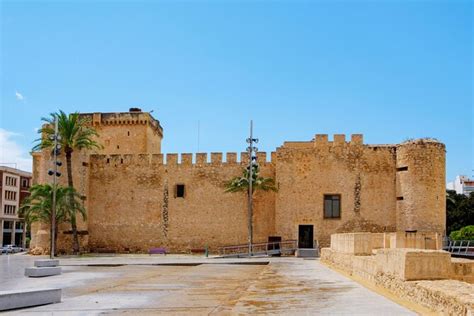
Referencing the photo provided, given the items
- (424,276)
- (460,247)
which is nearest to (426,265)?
(424,276)

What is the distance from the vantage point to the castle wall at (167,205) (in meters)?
32.5

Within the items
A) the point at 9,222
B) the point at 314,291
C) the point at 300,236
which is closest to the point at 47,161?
the point at 300,236

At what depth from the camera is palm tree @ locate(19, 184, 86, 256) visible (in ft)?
98.2

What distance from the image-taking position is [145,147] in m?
37.9

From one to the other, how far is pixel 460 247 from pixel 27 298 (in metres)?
20.2

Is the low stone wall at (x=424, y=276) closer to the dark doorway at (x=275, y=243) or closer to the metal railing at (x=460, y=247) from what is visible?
the metal railing at (x=460, y=247)

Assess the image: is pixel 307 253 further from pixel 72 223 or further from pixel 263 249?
pixel 72 223

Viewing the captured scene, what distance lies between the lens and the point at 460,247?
25625mm

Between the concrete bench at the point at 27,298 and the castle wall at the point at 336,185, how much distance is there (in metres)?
21.4

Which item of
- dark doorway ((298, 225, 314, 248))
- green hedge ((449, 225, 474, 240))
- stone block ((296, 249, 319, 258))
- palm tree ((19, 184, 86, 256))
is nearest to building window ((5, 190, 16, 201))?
palm tree ((19, 184, 86, 256))

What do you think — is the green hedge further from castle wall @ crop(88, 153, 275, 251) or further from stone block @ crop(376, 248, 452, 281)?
stone block @ crop(376, 248, 452, 281)

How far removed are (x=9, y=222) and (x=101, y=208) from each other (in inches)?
1403

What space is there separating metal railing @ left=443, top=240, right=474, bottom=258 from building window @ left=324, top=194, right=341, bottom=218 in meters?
5.68

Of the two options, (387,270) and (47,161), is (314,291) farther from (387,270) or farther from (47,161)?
(47,161)
